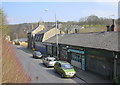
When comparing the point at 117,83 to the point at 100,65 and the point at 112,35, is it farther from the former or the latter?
the point at 112,35

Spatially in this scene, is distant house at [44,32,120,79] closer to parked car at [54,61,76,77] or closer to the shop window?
the shop window

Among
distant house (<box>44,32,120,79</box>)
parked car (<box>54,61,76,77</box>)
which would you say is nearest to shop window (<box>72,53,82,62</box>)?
distant house (<box>44,32,120,79</box>)

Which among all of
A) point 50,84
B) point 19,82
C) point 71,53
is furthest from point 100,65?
point 19,82

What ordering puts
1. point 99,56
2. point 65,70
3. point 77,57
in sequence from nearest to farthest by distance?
1. point 99,56
2. point 65,70
3. point 77,57

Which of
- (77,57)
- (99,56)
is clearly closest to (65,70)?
(99,56)

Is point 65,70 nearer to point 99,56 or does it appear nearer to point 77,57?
point 99,56

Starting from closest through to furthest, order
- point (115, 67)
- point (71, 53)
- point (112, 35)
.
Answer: point (115, 67), point (112, 35), point (71, 53)

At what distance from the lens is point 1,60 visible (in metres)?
5.30

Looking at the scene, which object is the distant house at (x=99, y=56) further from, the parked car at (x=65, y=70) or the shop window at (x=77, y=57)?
the parked car at (x=65, y=70)

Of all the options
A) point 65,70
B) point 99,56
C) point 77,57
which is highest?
point 99,56

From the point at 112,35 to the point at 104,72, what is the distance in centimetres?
522

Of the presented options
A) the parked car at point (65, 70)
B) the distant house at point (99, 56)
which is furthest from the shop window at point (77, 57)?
the parked car at point (65, 70)

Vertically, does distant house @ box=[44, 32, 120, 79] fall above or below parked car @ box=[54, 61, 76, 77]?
above

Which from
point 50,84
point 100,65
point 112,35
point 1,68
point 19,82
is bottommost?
point 50,84
